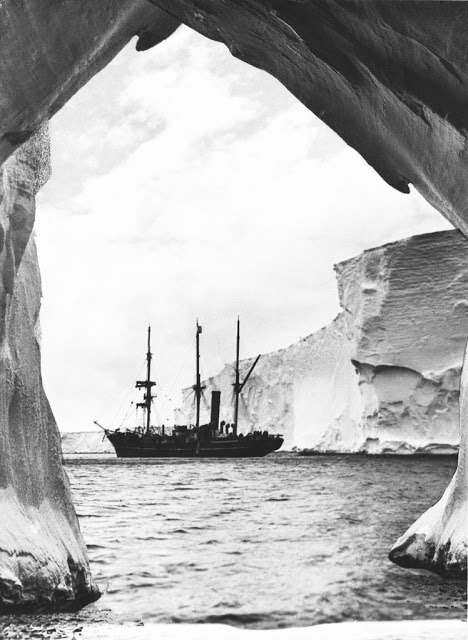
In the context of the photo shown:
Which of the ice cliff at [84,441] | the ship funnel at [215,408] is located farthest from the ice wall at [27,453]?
the ice cliff at [84,441]

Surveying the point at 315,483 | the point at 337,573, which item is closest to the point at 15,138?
the point at 337,573

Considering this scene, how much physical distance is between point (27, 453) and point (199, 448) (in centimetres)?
4509

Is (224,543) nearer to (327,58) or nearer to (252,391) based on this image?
(327,58)

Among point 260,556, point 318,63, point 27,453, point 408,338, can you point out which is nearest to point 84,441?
point 408,338

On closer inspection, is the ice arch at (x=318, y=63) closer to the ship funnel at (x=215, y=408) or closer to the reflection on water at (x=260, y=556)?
the reflection on water at (x=260, y=556)

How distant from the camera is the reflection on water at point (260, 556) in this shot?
7.00 meters

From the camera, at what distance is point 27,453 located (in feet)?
21.6

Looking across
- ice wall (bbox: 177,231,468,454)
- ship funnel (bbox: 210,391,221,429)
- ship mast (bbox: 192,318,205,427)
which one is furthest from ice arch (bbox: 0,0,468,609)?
ship mast (bbox: 192,318,205,427)

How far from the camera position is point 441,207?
4445 millimetres

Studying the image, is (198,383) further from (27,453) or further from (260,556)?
(27,453)

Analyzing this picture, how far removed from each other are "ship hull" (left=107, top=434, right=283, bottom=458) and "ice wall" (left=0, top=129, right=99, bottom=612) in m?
41.0

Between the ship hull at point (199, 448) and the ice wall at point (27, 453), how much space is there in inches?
1613

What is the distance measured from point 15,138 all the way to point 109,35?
31.5 inches

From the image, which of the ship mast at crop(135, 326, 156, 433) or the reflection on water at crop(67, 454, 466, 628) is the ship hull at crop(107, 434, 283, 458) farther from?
the reflection on water at crop(67, 454, 466, 628)
